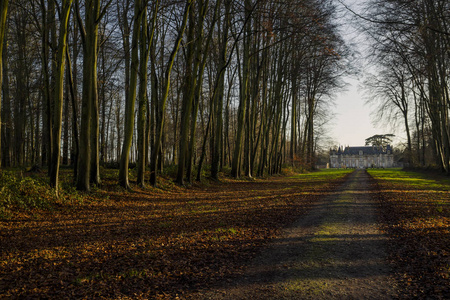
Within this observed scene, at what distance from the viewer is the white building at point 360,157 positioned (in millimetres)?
126594

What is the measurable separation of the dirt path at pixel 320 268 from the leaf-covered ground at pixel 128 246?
38 centimetres

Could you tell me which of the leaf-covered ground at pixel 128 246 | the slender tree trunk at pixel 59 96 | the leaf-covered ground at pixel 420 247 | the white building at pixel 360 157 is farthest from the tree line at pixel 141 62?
the white building at pixel 360 157

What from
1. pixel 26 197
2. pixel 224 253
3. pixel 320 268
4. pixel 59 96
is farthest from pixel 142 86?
pixel 320 268

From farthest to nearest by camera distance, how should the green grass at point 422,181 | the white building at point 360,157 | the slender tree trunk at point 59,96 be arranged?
1. the white building at point 360,157
2. the green grass at point 422,181
3. the slender tree trunk at point 59,96

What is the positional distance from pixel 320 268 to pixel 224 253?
163cm

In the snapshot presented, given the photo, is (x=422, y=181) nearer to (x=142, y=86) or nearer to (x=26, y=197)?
(x=142, y=86)

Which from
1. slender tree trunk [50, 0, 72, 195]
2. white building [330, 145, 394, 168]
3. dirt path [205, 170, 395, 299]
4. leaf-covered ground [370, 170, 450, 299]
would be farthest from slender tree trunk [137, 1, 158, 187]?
white building [330, 145, 394, 168]

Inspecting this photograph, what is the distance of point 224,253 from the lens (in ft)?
17.5

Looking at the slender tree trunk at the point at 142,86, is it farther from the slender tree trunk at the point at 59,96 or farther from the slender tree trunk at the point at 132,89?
the slender tree trunk at the point at 59,96

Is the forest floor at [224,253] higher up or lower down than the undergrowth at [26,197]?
lower down

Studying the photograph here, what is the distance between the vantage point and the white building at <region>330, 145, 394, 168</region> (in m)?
127

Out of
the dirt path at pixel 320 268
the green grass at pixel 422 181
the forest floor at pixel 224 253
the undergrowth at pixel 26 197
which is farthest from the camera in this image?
the green grass at pixel 422 181

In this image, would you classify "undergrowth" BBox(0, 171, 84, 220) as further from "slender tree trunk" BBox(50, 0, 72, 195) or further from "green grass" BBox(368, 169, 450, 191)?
"green grass" BBox(368, 169, 450, 191)

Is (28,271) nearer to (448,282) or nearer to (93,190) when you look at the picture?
(448,282)
